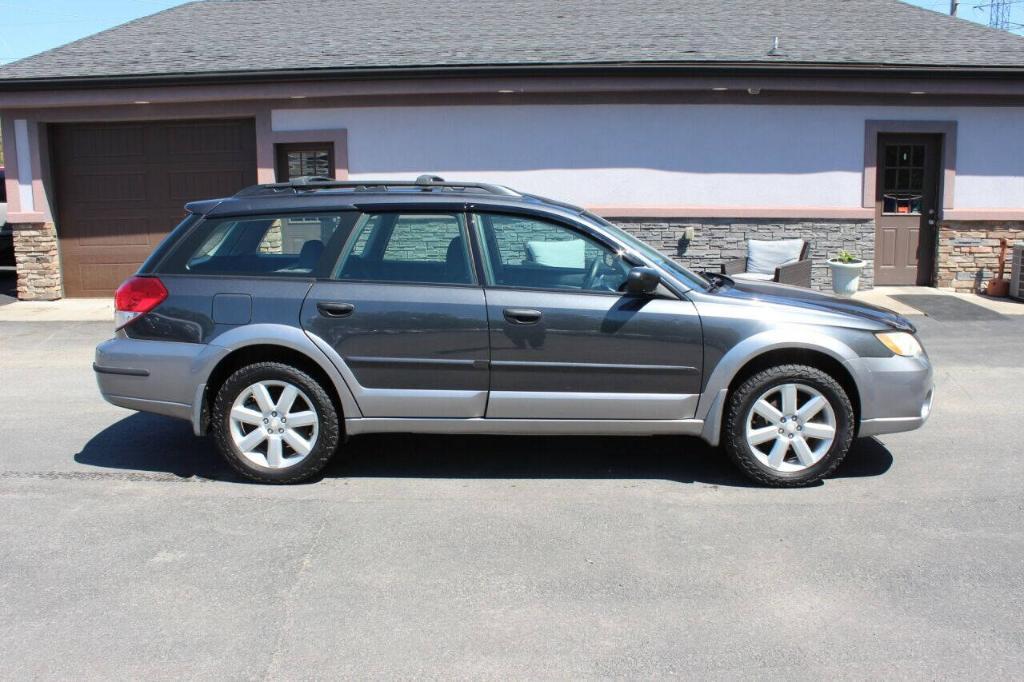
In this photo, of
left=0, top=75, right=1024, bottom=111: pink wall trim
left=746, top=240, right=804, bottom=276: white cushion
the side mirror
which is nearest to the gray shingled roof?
left=0, top=75, right=1024, bottom=111: pink wall trim

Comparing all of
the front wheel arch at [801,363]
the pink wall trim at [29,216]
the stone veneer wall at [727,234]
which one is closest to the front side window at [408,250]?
Answer: the front wheel arch at [801,363]

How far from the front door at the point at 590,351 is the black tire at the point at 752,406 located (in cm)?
28

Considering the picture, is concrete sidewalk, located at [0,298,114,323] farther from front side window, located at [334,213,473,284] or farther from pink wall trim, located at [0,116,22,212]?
front side window, located at [334,213,473,284]

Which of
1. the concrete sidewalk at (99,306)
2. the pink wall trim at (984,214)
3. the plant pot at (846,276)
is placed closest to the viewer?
the concrete sidewalk at (99,306)

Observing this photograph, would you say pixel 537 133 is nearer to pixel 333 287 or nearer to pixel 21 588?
pixel 333 287

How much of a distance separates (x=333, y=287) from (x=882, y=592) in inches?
133

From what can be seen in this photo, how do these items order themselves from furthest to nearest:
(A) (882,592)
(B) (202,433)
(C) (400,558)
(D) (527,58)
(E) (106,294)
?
(E) (106,294), (D) (527,58), (B) (202,433), (C) (400,558), (A) (882,592)

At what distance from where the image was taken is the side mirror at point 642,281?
5.48 m

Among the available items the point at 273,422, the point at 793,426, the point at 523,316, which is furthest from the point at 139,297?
the point at 793,426

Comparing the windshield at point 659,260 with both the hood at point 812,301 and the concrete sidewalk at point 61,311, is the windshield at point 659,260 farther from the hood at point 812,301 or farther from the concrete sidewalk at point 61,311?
the concrete sidewalk at point 61,311

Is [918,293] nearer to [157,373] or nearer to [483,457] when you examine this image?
[483,457]

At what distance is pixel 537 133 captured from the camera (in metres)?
13.6

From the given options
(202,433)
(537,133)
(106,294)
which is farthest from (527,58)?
(202,433)

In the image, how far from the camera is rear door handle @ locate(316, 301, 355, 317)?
5.68 m
